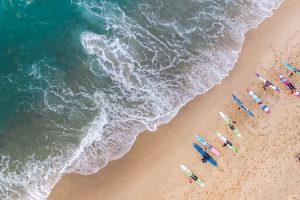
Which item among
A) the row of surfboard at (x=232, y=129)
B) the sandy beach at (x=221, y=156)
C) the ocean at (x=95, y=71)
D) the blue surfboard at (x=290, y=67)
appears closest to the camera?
the sandy beach at (x=221, y=156)

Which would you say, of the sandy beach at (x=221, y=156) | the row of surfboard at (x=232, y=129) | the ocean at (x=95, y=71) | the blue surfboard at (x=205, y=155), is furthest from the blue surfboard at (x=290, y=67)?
the blue surfboard at (x=205, y=155)

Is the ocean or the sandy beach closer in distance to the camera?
the sandy beach

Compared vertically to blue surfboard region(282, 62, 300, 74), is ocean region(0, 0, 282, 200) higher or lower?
lower

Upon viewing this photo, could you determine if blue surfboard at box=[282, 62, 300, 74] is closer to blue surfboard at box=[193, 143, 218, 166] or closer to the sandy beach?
the sandy beach

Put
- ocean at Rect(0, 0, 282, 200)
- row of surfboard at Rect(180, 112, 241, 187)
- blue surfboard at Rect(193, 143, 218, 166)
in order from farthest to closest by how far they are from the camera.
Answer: ocean at Rect(0, 0, 282, 200), blue surfboard at Rect(193, 143, 218, 166), row of surfboard at Rect(180, 112, 241, 187)

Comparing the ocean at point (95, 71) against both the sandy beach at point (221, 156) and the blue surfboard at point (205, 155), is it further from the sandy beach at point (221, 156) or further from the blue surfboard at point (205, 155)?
the blue surfboard at point (205, 155)

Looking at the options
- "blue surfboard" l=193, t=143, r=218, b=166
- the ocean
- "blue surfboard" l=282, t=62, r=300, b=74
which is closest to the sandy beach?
"blue surfboard" l=193, t=143, r=218, b=166
